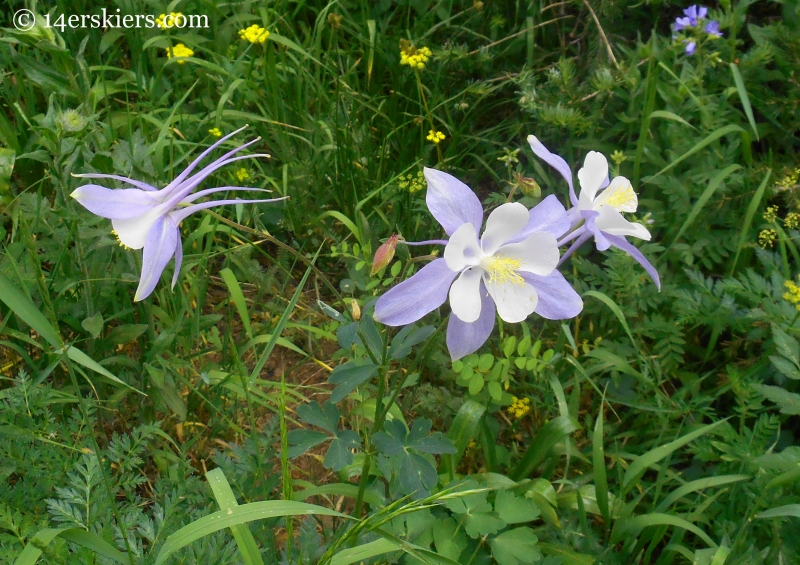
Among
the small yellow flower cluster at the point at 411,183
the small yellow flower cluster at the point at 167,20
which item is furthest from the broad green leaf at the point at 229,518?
the small yellow flower cluster at the point at 167,20

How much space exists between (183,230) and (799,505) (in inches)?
84.6

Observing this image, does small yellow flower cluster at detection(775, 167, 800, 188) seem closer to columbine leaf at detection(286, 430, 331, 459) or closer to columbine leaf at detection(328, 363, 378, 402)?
columbine leaf at detection(328, 363, 378, 402)

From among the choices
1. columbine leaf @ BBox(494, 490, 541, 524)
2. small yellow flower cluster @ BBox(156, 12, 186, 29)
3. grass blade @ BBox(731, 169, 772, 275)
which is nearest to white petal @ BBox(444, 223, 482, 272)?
columbine leaf @ BBox(494, 490, 541, 524)

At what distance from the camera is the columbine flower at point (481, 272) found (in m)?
1.18

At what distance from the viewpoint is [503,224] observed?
1225mm

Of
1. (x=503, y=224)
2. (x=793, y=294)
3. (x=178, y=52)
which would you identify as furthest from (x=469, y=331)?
(x=178, y=52)

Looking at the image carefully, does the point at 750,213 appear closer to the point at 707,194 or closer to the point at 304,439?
the point at 707,194

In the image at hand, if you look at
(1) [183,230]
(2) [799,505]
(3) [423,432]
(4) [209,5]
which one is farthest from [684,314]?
(4) [209,5]

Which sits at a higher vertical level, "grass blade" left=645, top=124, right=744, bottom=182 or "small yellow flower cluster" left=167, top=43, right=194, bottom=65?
"small yellow flower cluster" left=167, top=43, right=194, bottom=65

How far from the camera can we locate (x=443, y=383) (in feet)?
7.96

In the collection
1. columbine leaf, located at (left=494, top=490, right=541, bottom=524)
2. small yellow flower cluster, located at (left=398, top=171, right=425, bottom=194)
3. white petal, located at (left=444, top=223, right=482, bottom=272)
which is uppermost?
white petal, located at (left=444, top=223, right=482, bottom=272)

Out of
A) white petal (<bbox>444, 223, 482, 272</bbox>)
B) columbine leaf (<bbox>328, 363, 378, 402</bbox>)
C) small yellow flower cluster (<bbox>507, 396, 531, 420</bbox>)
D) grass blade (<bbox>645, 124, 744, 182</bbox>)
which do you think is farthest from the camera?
grass blade (<bbox>645, 124, 744, 182</bbox>)

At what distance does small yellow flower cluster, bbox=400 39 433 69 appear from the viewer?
282 cm

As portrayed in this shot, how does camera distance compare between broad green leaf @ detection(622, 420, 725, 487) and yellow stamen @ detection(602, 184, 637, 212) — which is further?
broad green leaf @ detection(622, 420, 725, 487)
